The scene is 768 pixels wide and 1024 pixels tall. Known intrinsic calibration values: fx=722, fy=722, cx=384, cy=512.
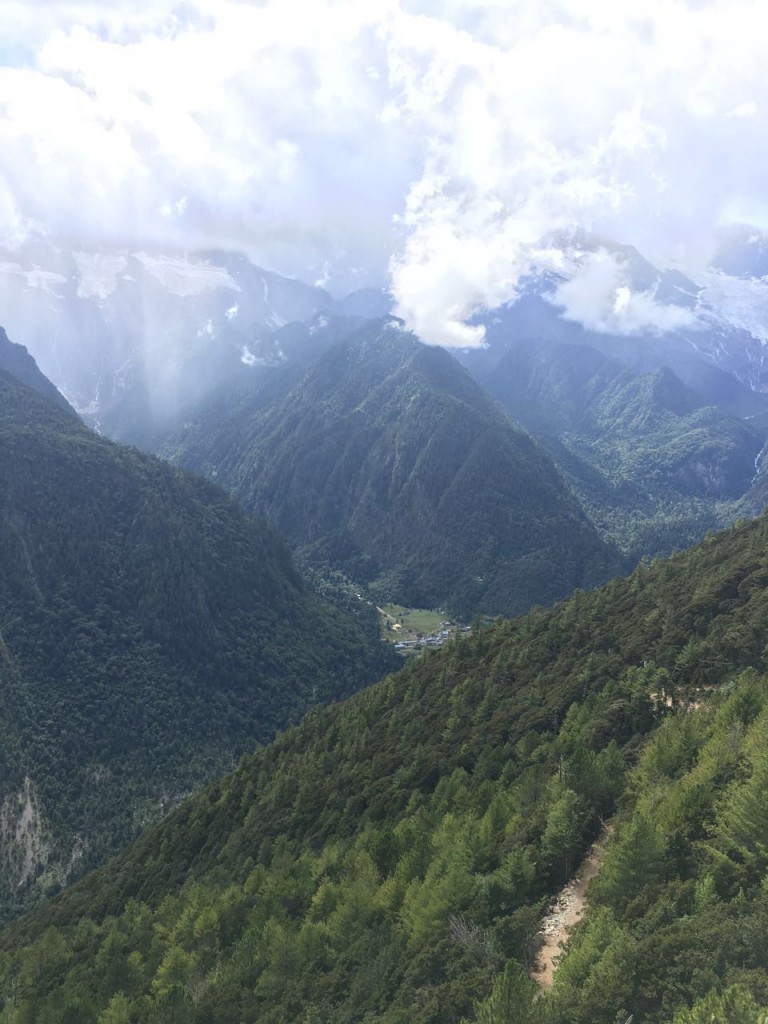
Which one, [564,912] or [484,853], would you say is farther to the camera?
[484,853]

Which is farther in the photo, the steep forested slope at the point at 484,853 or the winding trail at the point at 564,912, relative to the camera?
the winding trail at the point at 564,912

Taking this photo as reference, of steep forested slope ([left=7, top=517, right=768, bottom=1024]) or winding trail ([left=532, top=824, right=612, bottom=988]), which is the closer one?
steep forested slope ([left=7, top=517, right=768, bottom=1024])

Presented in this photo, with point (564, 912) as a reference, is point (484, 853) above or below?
above

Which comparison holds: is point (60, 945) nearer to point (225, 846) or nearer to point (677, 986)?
point (225, 846)

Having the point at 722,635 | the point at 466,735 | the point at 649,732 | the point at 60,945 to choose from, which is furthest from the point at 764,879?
the point at 60,945
